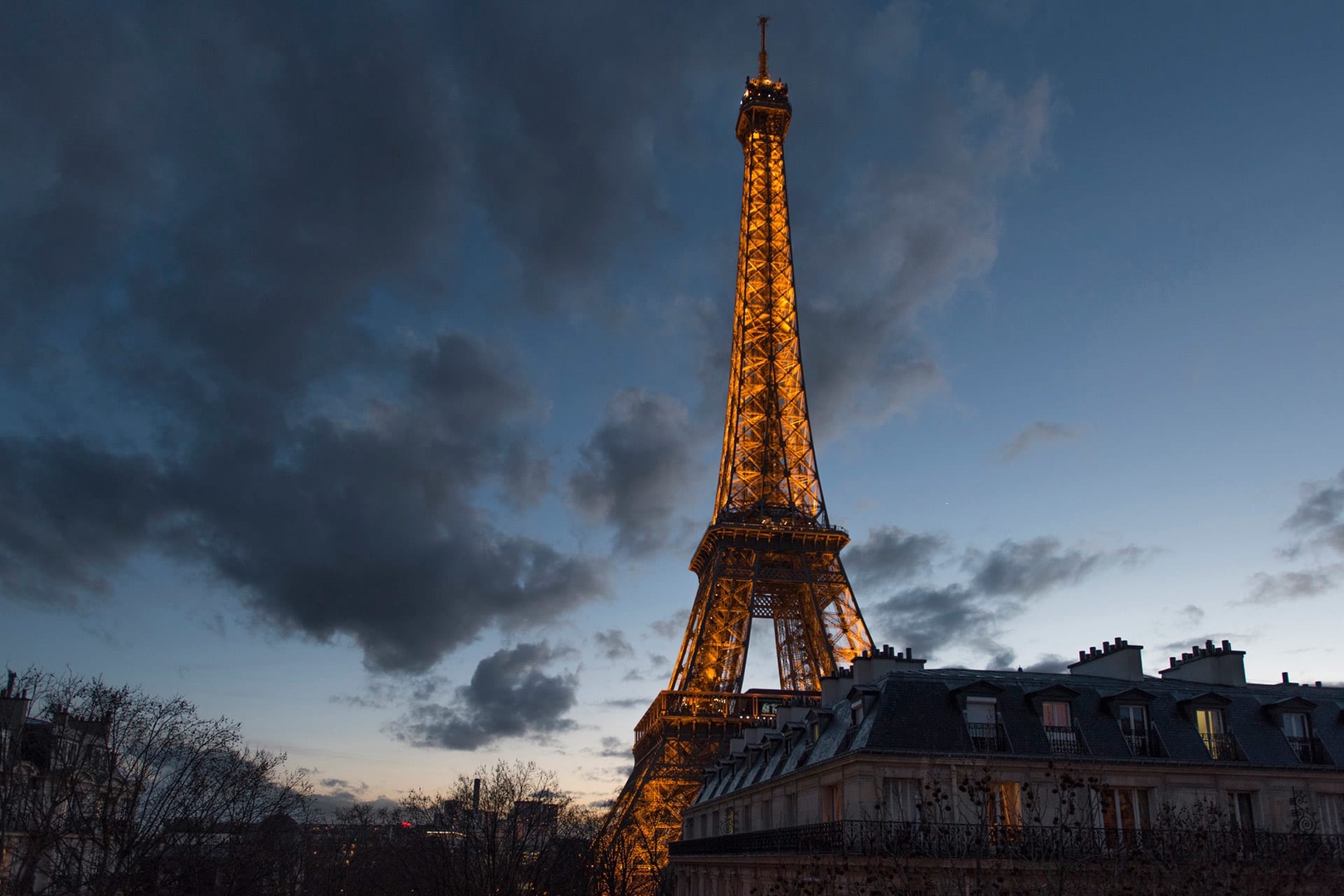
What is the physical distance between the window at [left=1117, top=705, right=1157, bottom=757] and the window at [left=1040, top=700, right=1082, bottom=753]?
1.09 metres

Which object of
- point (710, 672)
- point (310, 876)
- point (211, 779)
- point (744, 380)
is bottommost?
point (310, 876)

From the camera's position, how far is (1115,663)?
25844 millimetres

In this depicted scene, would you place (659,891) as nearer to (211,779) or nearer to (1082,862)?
(211,779)

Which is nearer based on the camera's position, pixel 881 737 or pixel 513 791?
pixel 881 737

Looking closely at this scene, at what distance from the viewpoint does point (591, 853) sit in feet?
151

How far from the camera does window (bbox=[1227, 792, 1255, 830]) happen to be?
20797mm

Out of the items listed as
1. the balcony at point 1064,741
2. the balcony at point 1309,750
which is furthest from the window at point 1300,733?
the balcony at point 1064,741

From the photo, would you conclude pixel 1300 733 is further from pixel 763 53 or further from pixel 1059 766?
pixel 763 53

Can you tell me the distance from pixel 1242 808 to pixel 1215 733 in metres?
1.49

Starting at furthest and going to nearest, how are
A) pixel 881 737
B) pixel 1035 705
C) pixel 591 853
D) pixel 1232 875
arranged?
pixel 591 853
pixel 1035 705
pixel 881 737
pixel 1232 875

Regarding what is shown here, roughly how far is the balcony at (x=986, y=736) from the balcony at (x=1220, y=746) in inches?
177

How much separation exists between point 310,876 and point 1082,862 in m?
48.8

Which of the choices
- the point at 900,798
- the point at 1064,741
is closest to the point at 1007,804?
the point at 900,798

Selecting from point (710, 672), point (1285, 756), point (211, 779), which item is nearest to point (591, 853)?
point (710, 672)
